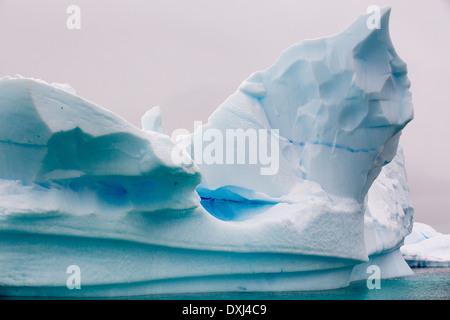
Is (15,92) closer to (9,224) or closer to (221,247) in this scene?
(9,224)

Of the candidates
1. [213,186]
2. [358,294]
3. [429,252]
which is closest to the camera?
[358,294]

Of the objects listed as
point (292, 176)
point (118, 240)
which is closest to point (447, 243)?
point (292, 176)

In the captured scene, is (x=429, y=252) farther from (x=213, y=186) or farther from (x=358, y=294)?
(x=213, y=186)

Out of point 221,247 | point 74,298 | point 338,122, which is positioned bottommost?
point 74,298

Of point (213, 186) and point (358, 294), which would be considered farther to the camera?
point (213, 186)

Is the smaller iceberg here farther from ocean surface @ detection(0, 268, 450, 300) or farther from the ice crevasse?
ocean surface @ detection(0, 268, 450, 300)

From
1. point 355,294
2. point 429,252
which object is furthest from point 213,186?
point 429,252

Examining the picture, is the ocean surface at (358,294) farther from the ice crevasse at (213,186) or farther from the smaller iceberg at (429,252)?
the smaller iceberg at (429,252)

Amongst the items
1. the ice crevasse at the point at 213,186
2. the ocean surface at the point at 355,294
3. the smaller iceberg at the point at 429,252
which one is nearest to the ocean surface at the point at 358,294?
the ocean surface at the point at 355,294
